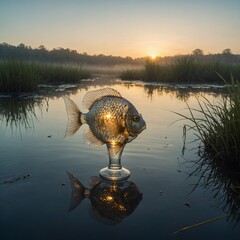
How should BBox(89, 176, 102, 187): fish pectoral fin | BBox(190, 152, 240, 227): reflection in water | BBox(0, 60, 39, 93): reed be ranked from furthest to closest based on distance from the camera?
BBox(0, 60, 39, 93): reed, BBox(89, 176, 102, 187): fish pectoral fin, BBox(190, 152, 240, 227): reflection in water

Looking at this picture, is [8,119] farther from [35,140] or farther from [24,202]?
[24,202]

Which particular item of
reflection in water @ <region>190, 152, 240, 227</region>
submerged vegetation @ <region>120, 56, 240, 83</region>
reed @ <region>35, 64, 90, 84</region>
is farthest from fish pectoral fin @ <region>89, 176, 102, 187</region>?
submerged vegetation @ <region>120, 56, 240, 83</region>

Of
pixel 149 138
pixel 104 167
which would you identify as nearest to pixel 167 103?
pixel 149 138

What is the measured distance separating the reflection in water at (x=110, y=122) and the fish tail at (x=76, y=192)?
26cm

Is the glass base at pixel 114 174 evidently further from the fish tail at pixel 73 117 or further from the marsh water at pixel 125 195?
the fish tail at pixel 73 117

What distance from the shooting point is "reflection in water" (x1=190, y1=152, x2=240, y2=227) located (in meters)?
2.37

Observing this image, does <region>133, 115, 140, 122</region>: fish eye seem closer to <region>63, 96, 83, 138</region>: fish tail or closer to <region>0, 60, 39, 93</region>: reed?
<region>63, 96, 83, 138</region>: fish tail

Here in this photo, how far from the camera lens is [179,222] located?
6.89 ft

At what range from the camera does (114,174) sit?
9.57ft

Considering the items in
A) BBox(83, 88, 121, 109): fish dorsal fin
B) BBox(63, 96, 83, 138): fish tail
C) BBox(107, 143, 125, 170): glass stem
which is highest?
BBox(83, 88, 121, 109): fish dorsal fin

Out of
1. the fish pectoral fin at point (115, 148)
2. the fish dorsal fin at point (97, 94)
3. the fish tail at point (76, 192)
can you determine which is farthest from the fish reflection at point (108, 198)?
the fish dorsal fin at point (97, 94)

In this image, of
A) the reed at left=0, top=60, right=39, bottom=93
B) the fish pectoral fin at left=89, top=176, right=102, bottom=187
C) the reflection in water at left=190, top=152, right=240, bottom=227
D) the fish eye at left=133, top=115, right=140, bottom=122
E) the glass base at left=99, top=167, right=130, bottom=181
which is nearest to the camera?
the reflection in water at left=190, top=152, right=240, bottom=227

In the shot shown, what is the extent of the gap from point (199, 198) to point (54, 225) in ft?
3.97

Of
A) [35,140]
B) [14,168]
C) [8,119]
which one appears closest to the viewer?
[14,168]
